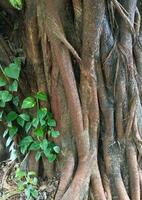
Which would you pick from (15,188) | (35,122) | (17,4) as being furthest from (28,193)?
(17,4)

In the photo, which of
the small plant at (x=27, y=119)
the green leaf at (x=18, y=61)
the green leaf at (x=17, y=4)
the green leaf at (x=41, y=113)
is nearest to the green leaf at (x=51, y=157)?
the small plant at (x=27, y=119)

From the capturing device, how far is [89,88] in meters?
1.63

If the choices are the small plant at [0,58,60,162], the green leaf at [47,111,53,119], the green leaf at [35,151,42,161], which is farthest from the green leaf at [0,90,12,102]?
the green leaf at [35,151,42,161]

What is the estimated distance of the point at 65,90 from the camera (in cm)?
165

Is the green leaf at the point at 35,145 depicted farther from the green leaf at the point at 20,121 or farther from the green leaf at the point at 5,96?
→ the green leaf at the point at 5,96

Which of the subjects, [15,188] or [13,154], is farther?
[13,154]

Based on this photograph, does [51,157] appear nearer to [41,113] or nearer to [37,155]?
[37,155]

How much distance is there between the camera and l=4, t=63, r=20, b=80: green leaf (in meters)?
1.62

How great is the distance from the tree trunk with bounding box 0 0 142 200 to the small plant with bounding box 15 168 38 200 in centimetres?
7

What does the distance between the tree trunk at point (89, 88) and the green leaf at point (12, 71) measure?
0.11 metres

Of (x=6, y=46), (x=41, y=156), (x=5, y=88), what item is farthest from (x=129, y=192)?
(x=6, y=46)

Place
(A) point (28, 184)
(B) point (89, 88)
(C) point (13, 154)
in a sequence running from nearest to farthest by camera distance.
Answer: (B) point (89, 88) < (A) point (28, 184) < (C) point (13, 154)

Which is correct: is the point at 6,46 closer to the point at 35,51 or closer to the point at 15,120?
the point at 35,51

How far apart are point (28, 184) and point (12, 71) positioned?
61cm
